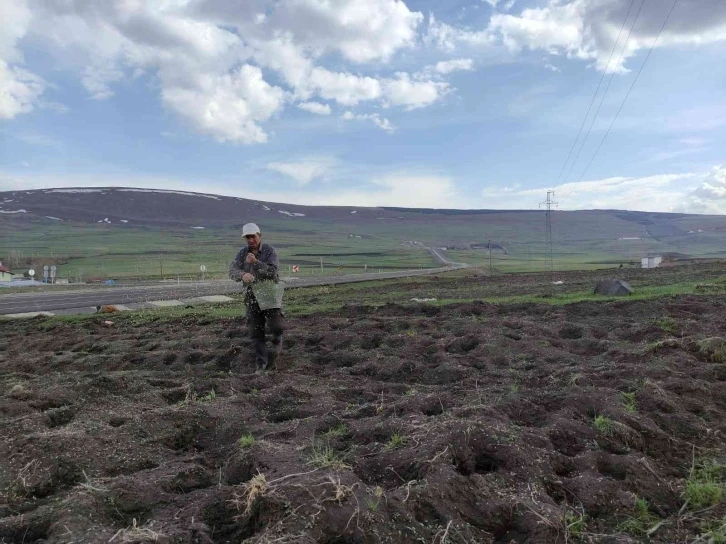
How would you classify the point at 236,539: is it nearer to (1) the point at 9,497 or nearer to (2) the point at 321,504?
(2) the point at 321,504

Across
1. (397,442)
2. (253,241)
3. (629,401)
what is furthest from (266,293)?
(629,401)

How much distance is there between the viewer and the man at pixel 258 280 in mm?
8758

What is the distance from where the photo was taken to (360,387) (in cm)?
698

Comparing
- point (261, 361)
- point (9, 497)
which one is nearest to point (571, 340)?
point (261, 361)

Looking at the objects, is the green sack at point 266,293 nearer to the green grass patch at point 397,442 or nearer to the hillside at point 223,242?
the green grass patch at point 397,442

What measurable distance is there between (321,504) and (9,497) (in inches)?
102

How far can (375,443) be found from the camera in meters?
4.62

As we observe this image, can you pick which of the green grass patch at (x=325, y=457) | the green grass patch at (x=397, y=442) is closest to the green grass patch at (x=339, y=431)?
the green grass patch at (x=325, y=457)

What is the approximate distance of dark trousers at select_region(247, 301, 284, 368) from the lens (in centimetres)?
886

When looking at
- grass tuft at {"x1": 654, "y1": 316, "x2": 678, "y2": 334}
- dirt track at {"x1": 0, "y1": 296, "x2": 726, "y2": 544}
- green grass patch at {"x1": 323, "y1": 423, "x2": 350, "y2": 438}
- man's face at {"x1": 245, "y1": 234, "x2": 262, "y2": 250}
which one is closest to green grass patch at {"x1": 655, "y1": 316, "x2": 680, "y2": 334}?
grass tuft at {"x1": 654, "y1": 316, "x2": 678, "y2": 334}

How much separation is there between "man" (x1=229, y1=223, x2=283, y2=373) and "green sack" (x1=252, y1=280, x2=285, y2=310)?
0.06ft

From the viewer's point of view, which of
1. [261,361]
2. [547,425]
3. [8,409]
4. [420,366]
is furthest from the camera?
[261,361]

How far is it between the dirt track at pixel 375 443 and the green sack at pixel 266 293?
108 centimetres

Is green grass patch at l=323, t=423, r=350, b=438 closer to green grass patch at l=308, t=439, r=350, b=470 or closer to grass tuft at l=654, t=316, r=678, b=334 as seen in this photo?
green grass patch at l=308, t=439, r=350, b=470
